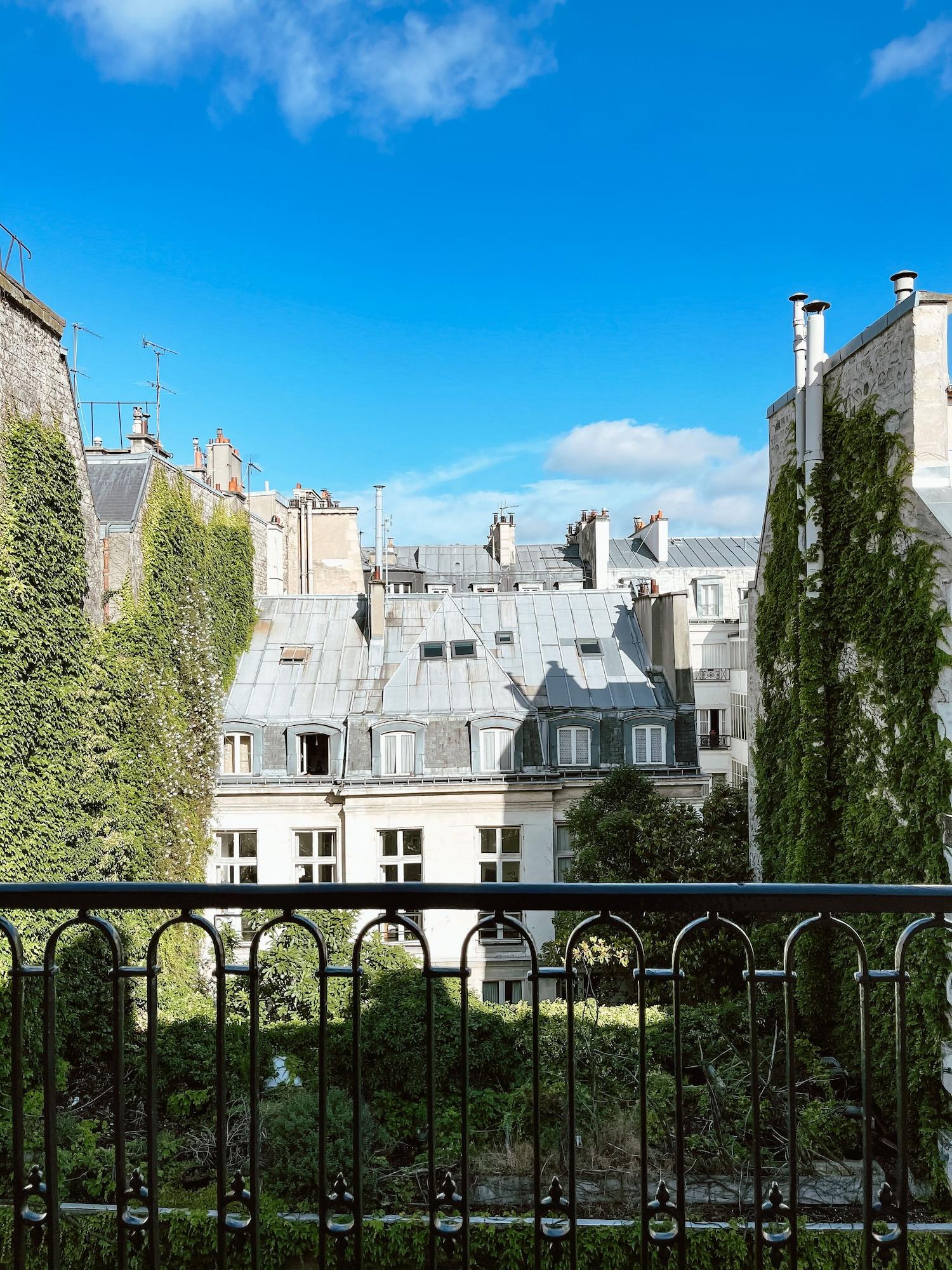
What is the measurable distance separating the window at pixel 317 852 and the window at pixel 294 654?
186 inches

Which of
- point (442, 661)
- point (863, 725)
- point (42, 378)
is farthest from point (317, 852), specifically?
point (863, 725)

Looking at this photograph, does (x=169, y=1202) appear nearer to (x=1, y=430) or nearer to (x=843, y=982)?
(x=843, y=982)

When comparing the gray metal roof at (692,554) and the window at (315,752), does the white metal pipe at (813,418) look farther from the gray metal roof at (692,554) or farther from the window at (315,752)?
the gray metal roof at (692,554)

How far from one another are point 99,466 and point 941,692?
1692 cm

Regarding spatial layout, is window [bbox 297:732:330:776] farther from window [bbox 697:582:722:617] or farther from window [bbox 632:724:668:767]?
window [bbox 697:582:722:617]

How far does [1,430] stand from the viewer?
1281cm

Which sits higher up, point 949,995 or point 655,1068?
point 949,995

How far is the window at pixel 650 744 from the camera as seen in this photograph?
784 inches

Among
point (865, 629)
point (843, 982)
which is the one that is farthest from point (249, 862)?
point (865, 629)

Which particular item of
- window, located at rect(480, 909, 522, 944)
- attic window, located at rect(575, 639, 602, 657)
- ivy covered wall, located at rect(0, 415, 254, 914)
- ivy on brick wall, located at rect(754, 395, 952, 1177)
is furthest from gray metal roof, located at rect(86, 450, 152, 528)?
ivy on brick wall, located at rect(754, 395, 952, 1177)

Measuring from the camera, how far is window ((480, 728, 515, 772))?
1938 cm

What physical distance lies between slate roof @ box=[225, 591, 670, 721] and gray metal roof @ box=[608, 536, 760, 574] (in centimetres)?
1972

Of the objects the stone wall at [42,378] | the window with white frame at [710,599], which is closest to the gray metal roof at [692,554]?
the window with white frame at [710,599]

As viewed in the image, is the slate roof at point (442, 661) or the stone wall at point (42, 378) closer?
the stone wall at point (42, 378)
